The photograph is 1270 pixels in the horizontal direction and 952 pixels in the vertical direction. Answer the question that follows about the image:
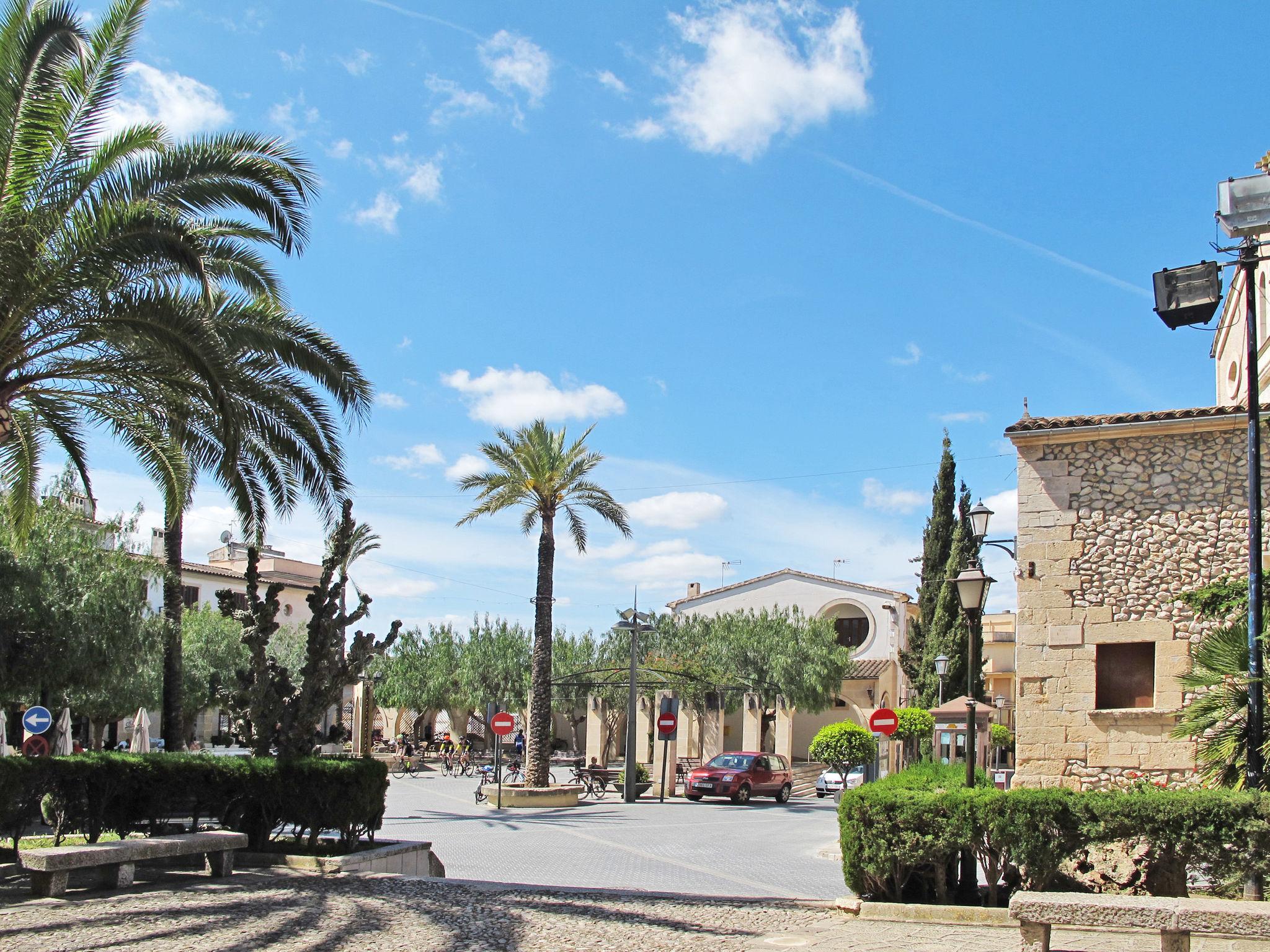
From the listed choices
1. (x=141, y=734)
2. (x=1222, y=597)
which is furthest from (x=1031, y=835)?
(x=141, y=734)

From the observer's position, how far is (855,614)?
5369cm

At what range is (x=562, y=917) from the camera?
27.8 ft

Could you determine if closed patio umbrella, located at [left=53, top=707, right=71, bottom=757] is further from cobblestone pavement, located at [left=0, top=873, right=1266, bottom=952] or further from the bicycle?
the bicycle

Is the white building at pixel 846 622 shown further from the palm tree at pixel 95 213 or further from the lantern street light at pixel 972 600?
the palm tree at pixel 95 213

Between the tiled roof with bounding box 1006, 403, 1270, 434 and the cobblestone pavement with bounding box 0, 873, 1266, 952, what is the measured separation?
788 cm

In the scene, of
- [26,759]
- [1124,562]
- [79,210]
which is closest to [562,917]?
[26,759]

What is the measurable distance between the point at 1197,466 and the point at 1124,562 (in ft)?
5.01

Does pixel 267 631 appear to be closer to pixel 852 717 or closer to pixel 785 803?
pixel 785 803

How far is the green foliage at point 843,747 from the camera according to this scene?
99.5ft

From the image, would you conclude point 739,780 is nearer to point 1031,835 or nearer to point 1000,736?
point 1000,736

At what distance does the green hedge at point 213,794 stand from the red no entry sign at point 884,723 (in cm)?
1045

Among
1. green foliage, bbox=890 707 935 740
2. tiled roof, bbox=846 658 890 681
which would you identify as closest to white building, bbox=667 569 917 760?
tiled roof, bbox=846 658 890 681

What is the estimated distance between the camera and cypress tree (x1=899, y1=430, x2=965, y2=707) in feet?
131

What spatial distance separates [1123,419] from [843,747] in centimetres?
1802
